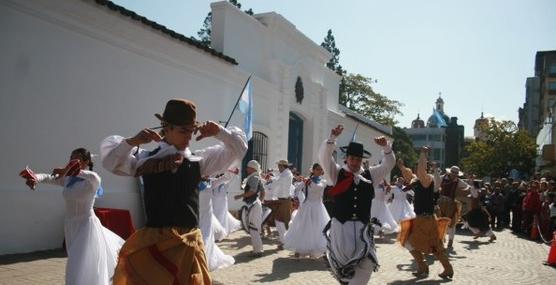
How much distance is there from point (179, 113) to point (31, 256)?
618 centimetres

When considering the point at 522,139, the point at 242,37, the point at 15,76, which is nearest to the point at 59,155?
the point at 15,76

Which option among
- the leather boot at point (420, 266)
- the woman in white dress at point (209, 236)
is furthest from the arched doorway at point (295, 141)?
the woman in white dress at point (209, 236)

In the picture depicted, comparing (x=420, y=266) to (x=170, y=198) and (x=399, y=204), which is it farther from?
(x=399, y=204)

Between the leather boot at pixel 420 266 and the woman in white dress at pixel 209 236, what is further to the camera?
the leather boot at pixel 420 266

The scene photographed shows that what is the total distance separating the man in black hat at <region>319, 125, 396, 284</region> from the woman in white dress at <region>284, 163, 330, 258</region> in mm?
3933

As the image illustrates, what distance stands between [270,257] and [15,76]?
5547 mm

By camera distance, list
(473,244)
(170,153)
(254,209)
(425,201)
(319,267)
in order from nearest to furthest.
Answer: (170,153), (425,201), (319,267), (254,209), (473,244)

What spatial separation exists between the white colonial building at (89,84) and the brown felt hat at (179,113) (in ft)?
19.0

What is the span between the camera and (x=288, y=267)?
352 inches

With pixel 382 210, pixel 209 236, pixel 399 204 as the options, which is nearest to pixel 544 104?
pixel 399 204

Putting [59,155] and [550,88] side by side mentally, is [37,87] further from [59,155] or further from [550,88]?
[550,88]

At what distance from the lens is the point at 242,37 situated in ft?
51.8

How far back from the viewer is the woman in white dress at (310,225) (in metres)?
9.58

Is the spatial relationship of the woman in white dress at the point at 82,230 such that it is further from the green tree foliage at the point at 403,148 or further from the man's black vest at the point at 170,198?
the green tree foliage at the point at 403,148
